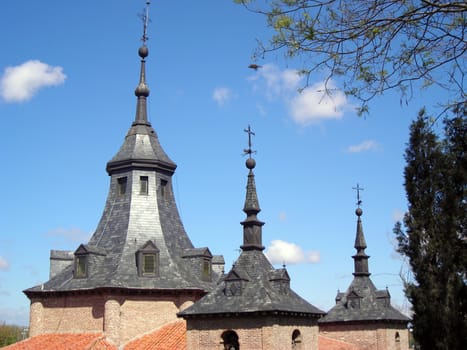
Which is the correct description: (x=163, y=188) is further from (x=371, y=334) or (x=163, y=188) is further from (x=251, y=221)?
(x=371, y=334)

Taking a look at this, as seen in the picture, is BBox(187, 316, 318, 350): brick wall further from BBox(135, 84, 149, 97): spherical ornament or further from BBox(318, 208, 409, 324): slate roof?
BBox(135, 84, 149, 97): spherical ornament

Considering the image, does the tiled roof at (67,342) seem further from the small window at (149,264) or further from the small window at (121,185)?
the small window at (121,185)

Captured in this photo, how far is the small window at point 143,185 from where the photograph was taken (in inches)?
1268

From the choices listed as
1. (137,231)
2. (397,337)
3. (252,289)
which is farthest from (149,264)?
(397,337)

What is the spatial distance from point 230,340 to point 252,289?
2.10 metres

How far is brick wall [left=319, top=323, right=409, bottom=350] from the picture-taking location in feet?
123

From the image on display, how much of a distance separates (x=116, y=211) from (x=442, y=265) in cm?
1758

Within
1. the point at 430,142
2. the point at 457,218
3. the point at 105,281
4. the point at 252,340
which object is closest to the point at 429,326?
the point at 457,218

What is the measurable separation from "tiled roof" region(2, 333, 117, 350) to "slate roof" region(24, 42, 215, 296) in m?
2.02

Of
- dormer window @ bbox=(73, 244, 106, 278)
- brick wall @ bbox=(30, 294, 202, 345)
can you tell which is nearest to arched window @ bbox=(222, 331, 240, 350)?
brick wall @ bbox=(30, 294, 202, 345)

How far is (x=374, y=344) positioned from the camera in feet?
123

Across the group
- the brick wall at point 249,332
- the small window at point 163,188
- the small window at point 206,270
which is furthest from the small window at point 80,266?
the brick wall at point 249,332

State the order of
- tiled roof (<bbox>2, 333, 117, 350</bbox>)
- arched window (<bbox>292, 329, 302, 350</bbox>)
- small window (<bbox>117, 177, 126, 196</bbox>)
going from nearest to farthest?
arched window (<bbox>292, 329, 302, 350</bbox>) < tiled roof (<bbox>2, 333, 117, 350</bbox>) < small window (<bbox>117, 177, 126, 196</bbox>)

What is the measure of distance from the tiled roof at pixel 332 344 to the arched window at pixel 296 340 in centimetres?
754
